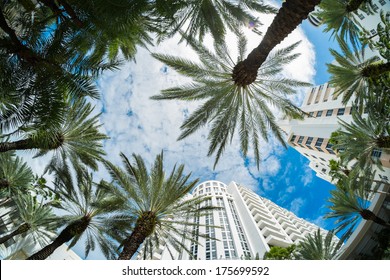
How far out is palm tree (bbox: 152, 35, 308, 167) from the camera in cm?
834

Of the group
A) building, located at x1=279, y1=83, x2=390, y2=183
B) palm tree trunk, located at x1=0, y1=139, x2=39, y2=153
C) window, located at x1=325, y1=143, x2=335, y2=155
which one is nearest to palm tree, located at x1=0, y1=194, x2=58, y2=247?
palm tree trunk, located at x1=0, y1=139, x2=39, y2=153

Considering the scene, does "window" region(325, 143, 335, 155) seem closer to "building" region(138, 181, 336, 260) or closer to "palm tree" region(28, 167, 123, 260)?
"building" region(138, 181, 336, 260)

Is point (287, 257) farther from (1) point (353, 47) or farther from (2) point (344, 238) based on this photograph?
(1) point (353, 47)

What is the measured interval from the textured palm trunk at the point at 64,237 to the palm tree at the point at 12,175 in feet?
14.1

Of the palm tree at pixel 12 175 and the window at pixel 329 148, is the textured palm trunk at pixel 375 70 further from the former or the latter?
the window at pixel 329 148

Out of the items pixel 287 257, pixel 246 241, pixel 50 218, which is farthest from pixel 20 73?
pixel 246 241

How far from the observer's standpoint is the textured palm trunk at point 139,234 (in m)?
7.66

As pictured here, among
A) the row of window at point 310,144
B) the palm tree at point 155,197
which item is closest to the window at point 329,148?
the row of window at point 310,144

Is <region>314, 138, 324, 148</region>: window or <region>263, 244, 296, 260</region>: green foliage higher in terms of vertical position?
<region>314, 138, 324, 148</region>: window

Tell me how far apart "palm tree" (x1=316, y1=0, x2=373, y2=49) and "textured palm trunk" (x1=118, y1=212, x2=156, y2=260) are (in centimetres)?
1178

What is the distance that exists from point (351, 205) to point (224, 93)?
6875 millimetres

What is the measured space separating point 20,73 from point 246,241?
4287 centimetres

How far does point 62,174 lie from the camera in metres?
9.91

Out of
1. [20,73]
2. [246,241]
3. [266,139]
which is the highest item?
[20,73]
